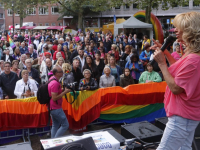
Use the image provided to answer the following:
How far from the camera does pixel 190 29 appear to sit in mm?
1973

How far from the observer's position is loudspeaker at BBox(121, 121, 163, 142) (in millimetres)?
3588

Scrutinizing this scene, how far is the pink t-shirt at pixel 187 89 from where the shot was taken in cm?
203

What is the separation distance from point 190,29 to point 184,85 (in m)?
0.47

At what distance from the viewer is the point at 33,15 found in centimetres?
5438

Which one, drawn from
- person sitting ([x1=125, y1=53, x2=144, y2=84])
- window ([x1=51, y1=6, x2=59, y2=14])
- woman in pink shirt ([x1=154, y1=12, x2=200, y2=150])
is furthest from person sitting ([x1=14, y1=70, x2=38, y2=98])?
window ([x1=51, y1=6, x2=59, y2=14])

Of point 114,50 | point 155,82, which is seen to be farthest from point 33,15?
point 155,82

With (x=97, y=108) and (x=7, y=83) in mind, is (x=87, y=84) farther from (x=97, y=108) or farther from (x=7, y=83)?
(x=7, y=83)

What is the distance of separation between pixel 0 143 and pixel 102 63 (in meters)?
4.42

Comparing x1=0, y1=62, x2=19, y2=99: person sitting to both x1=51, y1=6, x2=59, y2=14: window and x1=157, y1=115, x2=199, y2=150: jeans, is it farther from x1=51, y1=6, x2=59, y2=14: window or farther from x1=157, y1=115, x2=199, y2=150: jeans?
x1=51, y1=6, x2=59, y2=14: window

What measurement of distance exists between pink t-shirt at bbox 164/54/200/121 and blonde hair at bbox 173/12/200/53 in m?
0.09

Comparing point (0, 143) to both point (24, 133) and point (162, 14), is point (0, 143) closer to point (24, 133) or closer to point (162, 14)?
point (24, 133)

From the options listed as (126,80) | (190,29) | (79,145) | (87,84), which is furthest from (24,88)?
(190,29)

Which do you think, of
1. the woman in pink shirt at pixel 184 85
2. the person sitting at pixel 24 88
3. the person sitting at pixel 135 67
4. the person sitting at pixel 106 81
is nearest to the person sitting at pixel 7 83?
the person sitting at pixel 24 88

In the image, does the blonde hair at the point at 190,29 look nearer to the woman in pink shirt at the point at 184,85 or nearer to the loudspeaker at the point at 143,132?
the woman in pink shirt at the point at 184,85
